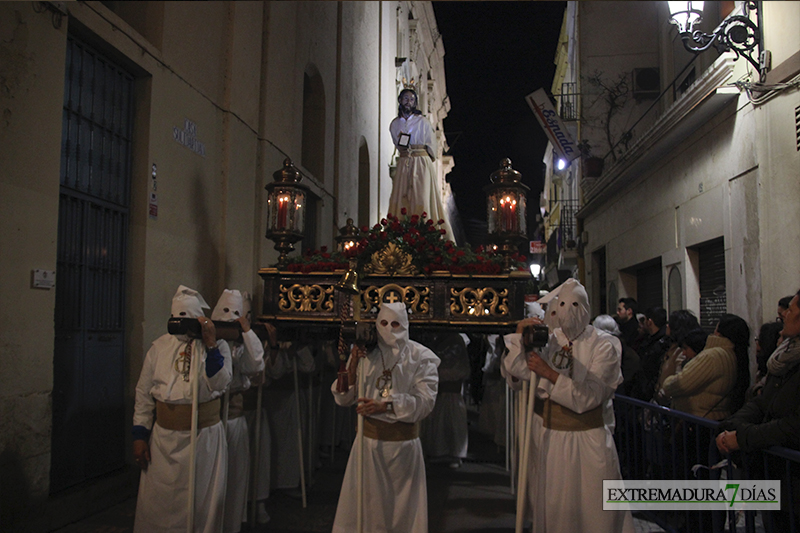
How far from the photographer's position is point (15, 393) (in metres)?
4.70

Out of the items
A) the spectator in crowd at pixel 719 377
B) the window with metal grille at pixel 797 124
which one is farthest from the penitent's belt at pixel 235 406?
the window with metal grille at pixel 797 124

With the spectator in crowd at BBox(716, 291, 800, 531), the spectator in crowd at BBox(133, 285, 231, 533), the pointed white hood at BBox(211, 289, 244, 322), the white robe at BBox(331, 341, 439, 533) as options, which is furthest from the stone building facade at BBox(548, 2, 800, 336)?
the spectator in crowd at BBox(133, 285, 231, 533)

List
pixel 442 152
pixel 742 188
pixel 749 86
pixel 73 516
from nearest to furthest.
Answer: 1. pixel 73 516
2. pixel 749 86
3. pixel 742 188
4. pixel 442 152

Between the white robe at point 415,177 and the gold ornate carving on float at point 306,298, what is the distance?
2.12 metres

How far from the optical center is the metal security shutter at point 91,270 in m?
5.51

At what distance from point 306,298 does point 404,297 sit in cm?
96

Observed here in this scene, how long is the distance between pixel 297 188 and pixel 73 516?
3.52 metres

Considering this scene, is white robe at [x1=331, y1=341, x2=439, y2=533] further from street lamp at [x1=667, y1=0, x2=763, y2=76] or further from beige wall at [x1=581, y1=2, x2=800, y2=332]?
street lamp at [x1=667, y1=0, x2=763, y2=76]

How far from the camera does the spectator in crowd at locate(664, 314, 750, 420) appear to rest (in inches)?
207

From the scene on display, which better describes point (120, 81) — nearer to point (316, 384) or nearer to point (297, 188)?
point (297, 188)

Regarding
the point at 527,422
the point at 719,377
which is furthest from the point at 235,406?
the point at 719,377

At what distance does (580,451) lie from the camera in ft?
15.1

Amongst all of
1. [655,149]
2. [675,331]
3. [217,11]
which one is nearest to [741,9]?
[655,149]

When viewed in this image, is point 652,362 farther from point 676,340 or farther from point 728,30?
point 728,30
